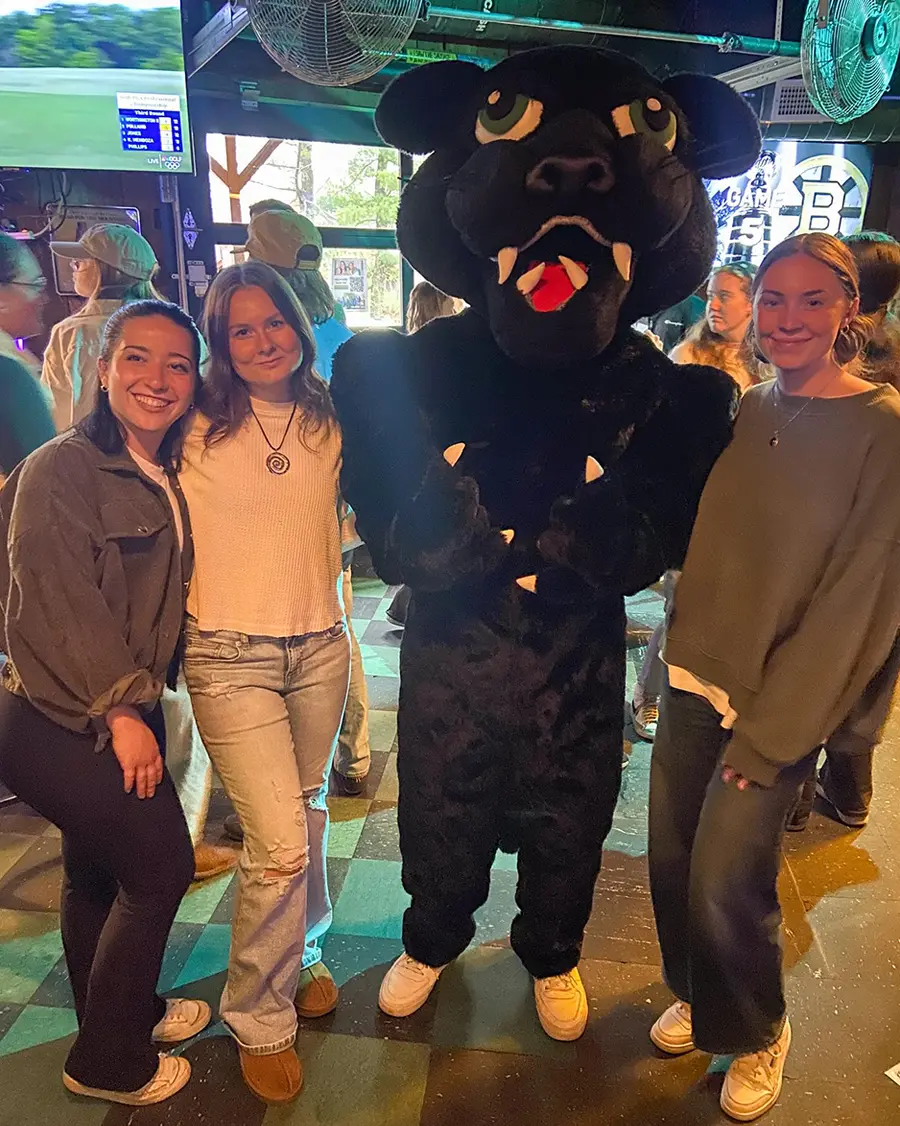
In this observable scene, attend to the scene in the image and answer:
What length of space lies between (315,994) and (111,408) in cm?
129

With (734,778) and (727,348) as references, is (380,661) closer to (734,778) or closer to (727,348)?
(727,348)

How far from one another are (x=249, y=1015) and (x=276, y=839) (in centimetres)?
38

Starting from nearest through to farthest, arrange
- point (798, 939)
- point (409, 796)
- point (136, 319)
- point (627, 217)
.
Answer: point (627, 217) → point (136, 319) → point (409, 796) → point (798, 939)

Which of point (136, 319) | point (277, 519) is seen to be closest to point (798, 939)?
point (277, 519)

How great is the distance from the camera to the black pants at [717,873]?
1.42 meters

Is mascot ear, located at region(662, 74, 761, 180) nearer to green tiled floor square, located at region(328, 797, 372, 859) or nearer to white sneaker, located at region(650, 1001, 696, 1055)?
white sneaker, located at region(650, 1001, 696, 1055)

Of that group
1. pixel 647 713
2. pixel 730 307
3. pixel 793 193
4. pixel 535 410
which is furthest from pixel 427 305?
pixel 793 193

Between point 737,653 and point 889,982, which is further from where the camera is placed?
point 889,982

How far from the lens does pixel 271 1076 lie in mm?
1587

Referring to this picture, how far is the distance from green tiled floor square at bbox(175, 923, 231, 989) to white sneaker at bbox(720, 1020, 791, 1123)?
1118 millimetres

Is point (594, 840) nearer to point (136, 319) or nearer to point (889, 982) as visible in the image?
point (889, 982)

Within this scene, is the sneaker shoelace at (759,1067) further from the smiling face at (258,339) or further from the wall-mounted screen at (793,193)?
the wall-mounted screen at (793,193)

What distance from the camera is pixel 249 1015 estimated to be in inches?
62.1

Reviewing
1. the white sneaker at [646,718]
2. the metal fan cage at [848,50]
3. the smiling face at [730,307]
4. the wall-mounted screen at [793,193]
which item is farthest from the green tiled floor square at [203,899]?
the wall-mounted screen at [793,193]
